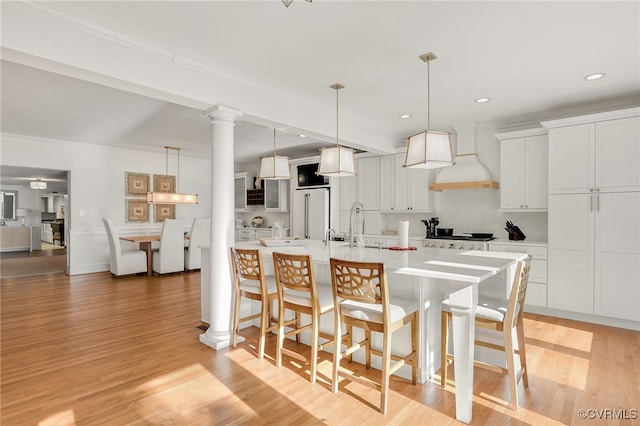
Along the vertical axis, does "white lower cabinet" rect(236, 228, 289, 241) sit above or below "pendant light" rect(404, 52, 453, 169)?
below

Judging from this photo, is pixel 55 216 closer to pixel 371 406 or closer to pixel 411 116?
pixel 411 116

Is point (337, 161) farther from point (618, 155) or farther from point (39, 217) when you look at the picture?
point (39, 217)

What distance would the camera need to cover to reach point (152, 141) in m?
6.77

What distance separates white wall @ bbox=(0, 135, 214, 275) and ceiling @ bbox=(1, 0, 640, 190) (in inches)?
59.4

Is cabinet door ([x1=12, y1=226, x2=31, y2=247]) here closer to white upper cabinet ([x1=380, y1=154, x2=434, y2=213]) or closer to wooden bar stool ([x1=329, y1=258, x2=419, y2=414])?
Result: white upper cabinet ([x1=380, y1=154, x2=434, y2=213])

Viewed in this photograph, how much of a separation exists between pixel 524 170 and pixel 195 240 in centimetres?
585

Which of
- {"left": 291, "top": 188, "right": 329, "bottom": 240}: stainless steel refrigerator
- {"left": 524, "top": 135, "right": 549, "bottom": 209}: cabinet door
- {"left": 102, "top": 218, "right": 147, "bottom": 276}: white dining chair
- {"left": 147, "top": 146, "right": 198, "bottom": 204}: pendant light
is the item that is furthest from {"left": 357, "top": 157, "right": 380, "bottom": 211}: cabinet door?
{"left": 102, "top": 218, "right": 147, "bottom": 276}: white dining chair

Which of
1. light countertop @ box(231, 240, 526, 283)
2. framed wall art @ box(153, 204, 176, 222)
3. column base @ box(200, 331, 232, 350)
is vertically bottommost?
column base @ box(200, 331, 232, 350)

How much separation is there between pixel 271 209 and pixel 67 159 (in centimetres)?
410

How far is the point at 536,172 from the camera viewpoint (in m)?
4.49

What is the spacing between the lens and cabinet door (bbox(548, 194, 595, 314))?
396 centimetres

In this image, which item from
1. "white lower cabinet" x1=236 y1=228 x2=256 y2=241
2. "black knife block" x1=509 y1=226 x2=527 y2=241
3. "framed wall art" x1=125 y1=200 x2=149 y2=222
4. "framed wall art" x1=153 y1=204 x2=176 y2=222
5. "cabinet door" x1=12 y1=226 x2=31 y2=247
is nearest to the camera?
"black knife block" x1=509 y1=226 x2=527 y2=241

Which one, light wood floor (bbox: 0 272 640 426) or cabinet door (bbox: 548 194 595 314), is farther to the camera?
cabinet door (bbox: 548 194 595 314)

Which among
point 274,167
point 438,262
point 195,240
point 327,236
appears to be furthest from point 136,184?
point 438,262
